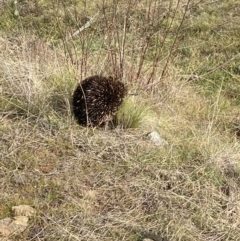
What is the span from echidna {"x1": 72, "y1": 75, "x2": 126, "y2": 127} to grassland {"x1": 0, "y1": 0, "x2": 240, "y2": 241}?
77mm

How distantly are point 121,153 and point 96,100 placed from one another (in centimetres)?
44

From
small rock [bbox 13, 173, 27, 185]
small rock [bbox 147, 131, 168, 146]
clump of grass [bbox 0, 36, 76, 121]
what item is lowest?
small rock [bbox 147, 131, 168, 146]

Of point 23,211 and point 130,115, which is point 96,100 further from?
point 23,211

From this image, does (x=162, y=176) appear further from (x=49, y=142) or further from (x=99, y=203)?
(x=49, y=142)

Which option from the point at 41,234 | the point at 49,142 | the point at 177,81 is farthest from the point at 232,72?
the point at 41,234

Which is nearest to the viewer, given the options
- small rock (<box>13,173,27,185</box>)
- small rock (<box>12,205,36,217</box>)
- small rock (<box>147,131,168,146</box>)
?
small rock (<box>12,205,36,217</box>)

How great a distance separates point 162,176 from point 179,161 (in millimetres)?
200

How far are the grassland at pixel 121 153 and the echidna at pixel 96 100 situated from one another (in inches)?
3.0

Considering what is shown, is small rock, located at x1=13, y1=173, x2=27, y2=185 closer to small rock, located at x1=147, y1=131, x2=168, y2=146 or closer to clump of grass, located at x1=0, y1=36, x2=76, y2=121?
clump of grass, located at x1=0, y1=36, x2=76, y2=121

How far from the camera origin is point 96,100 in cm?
343

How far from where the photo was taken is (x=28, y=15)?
20.0 ft

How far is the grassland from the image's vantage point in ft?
8.75

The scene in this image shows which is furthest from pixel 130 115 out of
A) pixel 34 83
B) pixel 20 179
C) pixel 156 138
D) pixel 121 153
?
pixel 20 179

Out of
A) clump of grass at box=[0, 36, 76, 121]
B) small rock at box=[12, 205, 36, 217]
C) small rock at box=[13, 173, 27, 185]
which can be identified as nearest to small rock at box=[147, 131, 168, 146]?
clump of grass at box=[0, 36, 76, 121]
